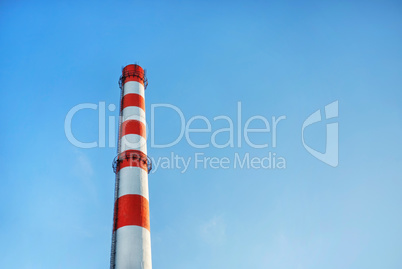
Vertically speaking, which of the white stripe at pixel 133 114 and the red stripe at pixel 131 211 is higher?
the white stripe at pixel 133 114

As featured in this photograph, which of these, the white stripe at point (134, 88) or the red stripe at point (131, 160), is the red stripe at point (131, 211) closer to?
the red stripe at point (131, 160)

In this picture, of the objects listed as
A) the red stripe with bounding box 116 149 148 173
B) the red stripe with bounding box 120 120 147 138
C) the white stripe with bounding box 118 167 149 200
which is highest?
the red stripe with bounding box 120 120 147 138

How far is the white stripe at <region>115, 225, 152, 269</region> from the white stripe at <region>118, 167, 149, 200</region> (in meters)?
1.87

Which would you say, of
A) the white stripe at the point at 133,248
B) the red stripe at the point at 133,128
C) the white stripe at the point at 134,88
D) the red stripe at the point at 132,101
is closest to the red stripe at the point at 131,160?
the red stripe at the point at 133,128

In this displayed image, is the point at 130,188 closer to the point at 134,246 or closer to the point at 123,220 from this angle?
the point at 123,220

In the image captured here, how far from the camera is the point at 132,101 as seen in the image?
73.0 ft

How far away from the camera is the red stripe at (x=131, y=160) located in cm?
1975

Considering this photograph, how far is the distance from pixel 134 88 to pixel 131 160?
500 cm

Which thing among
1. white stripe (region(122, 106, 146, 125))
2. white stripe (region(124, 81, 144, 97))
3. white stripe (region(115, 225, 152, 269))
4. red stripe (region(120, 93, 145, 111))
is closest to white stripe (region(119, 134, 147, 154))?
white stripe (region(122, 106, 146, 125))

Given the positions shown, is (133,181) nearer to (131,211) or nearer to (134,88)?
(131,211)

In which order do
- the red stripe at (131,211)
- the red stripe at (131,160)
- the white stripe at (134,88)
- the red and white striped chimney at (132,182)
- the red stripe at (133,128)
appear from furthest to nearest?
1. the white stripe at (134,88)
2. the red stripe at (133,128)
3. the red stripe at (131,160)
4. the red stripe at (131,211)
5. the red and white striped chimney at (132,182)

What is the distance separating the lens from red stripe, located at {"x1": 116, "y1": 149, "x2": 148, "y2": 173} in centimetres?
1975

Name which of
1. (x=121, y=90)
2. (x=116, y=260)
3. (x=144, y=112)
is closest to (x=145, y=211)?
(x=116, y=260)

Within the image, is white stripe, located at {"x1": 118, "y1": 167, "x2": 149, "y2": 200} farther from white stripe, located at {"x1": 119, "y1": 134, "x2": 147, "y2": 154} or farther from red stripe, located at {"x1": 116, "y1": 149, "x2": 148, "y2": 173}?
white stripe, located at {"x1": 119, "y1": 134, "x2": 147, "y2": 154}
